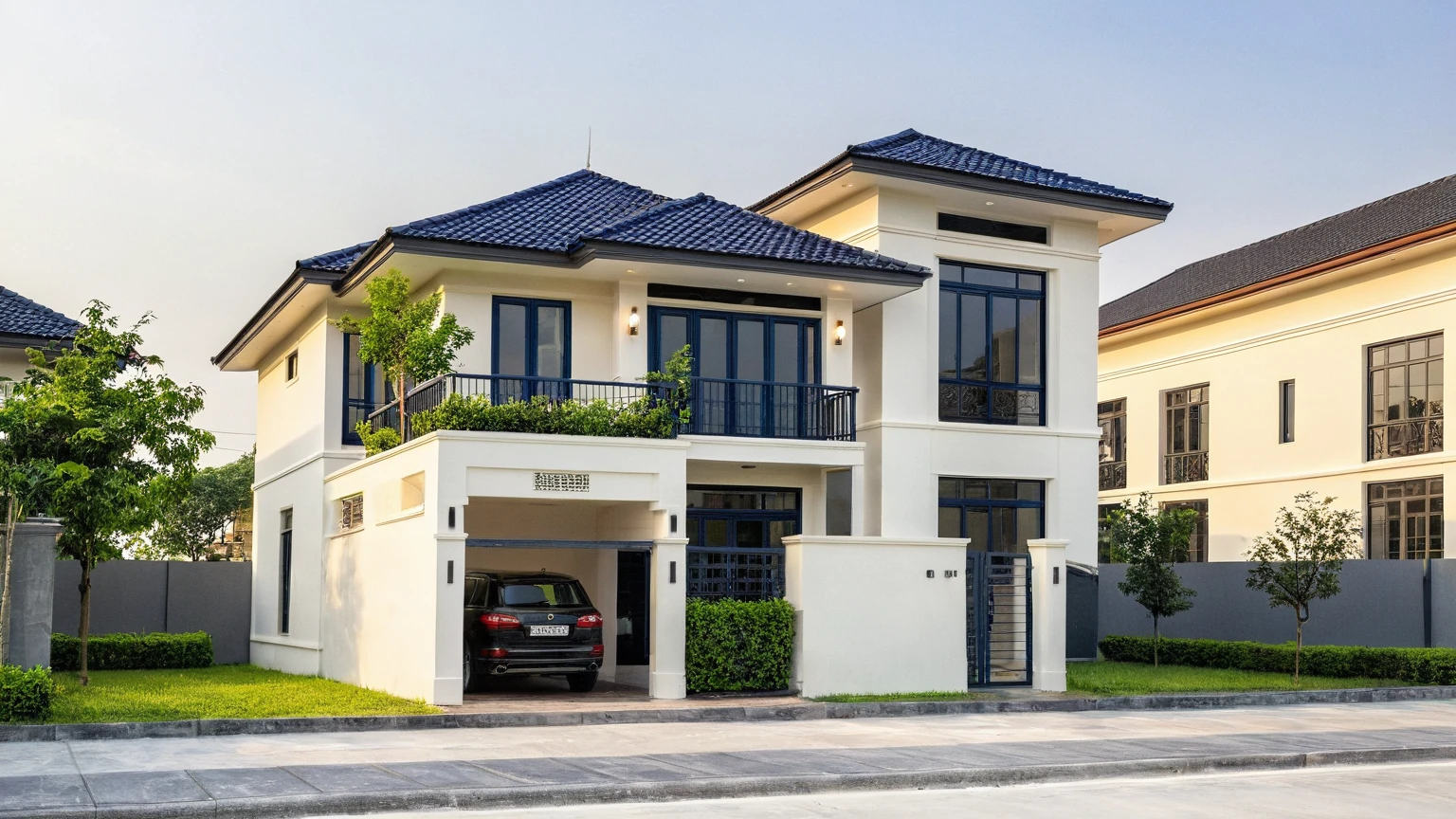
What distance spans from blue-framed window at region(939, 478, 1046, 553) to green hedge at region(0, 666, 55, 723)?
1390 cm

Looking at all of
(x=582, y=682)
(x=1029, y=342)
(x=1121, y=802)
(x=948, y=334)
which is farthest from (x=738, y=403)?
(x=1121, y=802)

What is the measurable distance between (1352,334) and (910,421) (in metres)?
11.0

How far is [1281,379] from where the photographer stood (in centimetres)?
3095

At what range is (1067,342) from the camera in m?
24.7

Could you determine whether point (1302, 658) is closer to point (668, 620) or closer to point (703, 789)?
point (668, 620)

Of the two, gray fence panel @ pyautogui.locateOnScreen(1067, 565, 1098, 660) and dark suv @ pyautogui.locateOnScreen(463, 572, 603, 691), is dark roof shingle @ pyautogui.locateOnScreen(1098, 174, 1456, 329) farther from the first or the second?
dark suv @ pyautogui.locateOnScreen(463, 572, 603, 691)

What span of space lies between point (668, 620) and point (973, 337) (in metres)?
8.76

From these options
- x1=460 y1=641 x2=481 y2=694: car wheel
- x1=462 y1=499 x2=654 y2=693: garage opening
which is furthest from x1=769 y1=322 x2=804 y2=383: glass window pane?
x1=460 y1=641 x2=481 y2=694: car wheel

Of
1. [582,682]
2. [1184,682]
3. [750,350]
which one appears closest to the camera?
[582,682]

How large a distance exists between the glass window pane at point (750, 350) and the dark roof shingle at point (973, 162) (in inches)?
120

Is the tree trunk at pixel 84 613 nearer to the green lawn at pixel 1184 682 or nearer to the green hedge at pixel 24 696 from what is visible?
the green hedge at pixel 24 696

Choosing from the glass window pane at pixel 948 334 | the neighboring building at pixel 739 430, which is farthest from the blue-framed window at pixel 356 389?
the glass window pane at pixel 948 334

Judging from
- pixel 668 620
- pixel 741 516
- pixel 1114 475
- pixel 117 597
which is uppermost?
pixel 1114 475

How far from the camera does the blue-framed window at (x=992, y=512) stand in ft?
78.5
